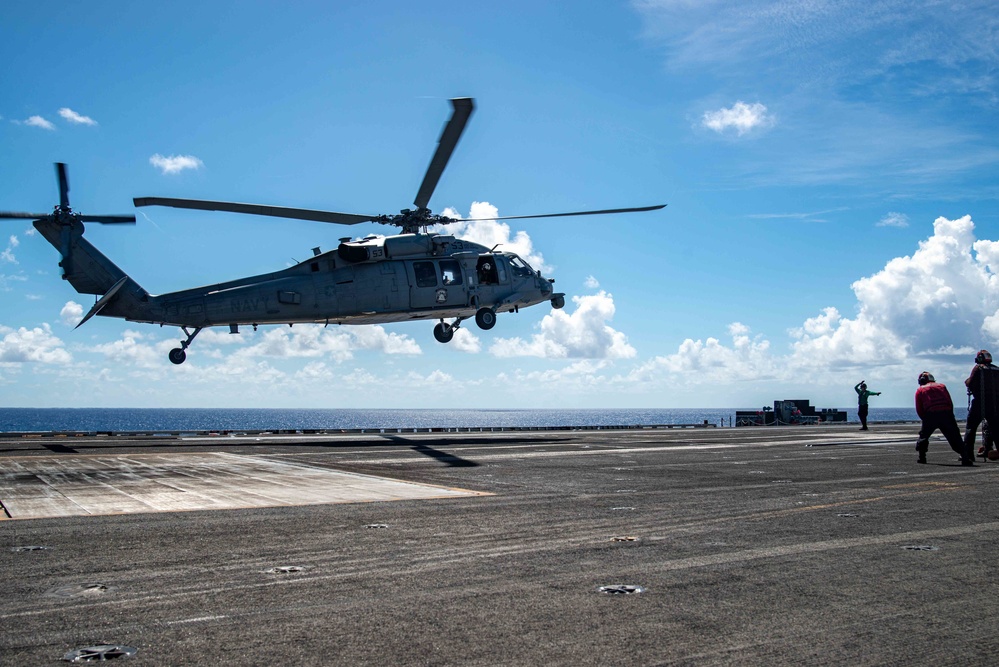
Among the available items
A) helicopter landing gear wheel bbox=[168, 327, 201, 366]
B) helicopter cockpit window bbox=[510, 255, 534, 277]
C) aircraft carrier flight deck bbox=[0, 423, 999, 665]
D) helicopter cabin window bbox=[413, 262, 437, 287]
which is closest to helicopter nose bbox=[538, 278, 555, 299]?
helicopter cockpit window bbox=[510, 255, 534, 277]

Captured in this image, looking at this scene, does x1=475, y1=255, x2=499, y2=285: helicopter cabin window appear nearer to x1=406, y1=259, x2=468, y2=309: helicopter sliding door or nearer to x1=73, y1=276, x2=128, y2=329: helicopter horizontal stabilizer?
x1=406, y1=259, x2=468, y2=309: helicopter sliding door

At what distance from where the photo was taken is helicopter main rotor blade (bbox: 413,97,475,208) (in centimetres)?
2672

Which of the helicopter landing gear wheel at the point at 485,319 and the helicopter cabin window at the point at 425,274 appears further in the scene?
the helicopter landing gear wheel at the point at 485,319

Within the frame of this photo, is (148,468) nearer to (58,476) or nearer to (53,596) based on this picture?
(58,476)

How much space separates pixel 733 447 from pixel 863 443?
5811 millimetres

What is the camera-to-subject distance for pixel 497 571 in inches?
269

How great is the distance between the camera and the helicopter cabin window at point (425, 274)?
32875 mm

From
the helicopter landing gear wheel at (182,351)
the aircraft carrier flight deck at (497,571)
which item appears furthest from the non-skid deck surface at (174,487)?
the helicopter landing gear wheel at (182,351)

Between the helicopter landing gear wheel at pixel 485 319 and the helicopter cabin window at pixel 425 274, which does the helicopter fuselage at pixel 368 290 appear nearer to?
the helicopter cabin window at pixel 425 274

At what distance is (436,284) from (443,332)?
385cm

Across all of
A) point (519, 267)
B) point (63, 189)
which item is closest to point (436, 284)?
point (519, 267)

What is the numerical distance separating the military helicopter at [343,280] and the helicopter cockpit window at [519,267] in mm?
55

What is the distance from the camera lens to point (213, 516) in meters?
9.91

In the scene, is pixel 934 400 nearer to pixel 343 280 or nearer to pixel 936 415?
pixel 936 415
